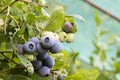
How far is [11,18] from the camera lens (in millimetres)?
900

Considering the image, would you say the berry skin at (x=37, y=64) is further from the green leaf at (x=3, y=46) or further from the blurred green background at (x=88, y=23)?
the blurred green background at (x=88, y=23)

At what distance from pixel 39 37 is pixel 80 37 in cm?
273

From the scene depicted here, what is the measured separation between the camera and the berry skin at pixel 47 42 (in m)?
0.81

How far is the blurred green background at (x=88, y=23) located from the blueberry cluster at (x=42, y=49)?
200 centimetres

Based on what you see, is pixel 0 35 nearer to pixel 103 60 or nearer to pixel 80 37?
pixel 103 60

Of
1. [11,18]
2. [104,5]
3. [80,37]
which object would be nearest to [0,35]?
[11,18]

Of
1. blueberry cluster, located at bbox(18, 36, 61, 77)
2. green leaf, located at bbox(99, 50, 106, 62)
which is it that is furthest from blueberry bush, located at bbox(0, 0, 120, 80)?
green leaf, located at bbox(99, 50, 106, 62)

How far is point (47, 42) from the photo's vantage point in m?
0.81

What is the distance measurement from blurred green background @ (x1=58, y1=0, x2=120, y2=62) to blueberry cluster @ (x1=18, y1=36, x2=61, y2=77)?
200 cm

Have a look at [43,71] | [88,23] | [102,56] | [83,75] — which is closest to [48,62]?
[43,71]

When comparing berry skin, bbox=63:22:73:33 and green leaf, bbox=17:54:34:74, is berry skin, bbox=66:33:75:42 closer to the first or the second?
berry skin, bbox=63:22:73:33

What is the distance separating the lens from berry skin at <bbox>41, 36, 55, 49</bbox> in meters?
0.81

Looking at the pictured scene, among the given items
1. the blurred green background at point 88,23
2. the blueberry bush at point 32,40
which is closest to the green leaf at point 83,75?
the blueberry bush at point 32,40

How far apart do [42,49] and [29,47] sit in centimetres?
3
